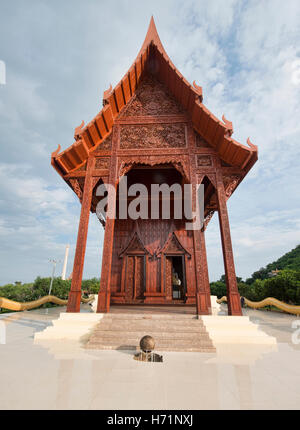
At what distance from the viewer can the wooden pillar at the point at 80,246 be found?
15.8 ft

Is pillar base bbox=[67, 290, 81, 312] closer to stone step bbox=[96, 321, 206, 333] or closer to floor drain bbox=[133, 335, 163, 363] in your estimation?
stone step bbox=[96, 321, 206, 333]

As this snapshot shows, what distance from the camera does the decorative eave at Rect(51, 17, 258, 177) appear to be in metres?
5.51

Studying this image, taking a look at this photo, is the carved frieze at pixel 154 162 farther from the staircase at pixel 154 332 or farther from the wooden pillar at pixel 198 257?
the staircase at pixel 154 332

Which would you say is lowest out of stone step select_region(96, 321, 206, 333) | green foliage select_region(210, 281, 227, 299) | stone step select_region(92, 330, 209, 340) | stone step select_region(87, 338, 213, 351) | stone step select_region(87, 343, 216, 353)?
stone step select_region(87, 343, 216, 353)

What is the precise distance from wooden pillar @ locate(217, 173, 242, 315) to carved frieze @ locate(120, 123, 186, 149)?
1.66 metres

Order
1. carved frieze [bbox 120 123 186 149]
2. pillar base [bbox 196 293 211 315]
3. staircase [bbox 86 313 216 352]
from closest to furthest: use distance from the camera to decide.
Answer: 1. staircase [bbox 86 313 216 352]
2. pillar base [bbox 196 293 211 315]
3. carved frieze [bbox 120 123 186 149]

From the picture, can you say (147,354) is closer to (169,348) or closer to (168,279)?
(169,348)

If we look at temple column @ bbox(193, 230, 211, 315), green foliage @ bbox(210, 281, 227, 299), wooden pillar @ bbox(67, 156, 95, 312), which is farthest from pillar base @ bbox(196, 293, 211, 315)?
green foliage @ bbox(210, 281, 227, 299)

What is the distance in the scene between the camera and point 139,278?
8.30 metres

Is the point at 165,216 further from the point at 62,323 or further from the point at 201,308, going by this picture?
the point at 62,323

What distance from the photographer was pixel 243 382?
2.14 metres
